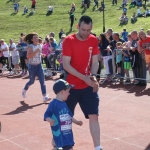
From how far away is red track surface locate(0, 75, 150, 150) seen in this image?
6957 mm

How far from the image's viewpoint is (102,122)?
8.38 metres

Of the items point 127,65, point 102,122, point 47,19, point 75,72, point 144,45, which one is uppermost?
point 47,19

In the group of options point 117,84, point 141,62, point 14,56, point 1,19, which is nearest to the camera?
point 141,62

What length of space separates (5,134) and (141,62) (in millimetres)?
6085

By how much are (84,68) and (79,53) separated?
0.84 ft

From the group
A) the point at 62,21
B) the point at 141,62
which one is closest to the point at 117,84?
the point at 141,62

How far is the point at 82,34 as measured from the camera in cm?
579

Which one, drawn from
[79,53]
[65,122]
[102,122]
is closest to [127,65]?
[102,122]

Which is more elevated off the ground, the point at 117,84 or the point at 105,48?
the point at 105,48

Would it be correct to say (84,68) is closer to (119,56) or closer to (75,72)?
(75,72)

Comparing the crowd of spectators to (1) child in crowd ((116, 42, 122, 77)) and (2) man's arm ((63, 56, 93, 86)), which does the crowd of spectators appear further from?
(2) man's arm ((63, 56, 93, 86))

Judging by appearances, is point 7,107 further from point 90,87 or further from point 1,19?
point 1,19

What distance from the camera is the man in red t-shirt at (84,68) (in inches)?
230

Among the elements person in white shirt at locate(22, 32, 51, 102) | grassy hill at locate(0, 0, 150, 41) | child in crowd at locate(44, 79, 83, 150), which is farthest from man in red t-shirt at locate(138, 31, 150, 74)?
grassy hill at locate(0, 0, 150, 41)
